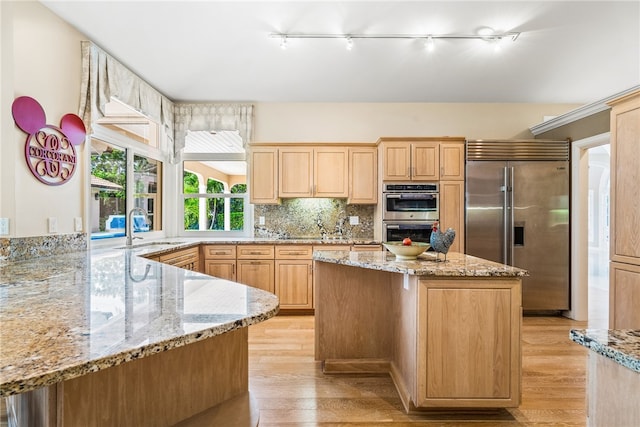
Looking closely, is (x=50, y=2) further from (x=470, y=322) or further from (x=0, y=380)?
(x=470, y=322)

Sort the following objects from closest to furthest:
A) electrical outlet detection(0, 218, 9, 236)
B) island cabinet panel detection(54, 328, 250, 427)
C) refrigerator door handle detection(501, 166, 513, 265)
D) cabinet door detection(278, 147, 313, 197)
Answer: island cabinet panel detection(54, 328, 250, 427) → electrical outlet detection(0, 218, 9, 236) → refrigerator door handle detection(501, 166, 513, 265) → cabinet door detection(278, 147, 313, 197)

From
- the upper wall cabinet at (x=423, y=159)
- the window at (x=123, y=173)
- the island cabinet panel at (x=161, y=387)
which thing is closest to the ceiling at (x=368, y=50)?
the window at (x=123, y=173)

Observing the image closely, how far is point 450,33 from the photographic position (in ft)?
10.3

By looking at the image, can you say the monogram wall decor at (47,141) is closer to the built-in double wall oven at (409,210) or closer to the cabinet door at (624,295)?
the built-in double wall oven at (409,210)

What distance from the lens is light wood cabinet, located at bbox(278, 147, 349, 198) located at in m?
4.25

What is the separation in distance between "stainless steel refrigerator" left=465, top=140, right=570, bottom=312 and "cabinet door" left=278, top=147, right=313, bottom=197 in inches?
88.7

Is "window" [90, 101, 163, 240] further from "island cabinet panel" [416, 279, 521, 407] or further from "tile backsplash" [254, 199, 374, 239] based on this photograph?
"island cabinet panel" [416, 279, 521, 407]

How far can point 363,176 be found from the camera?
14.0ft

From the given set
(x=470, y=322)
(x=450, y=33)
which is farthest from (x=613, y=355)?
(x=450, y=33)

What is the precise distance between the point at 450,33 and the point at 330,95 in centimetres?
165

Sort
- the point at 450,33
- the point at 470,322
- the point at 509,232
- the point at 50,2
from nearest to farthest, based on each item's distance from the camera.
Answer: the point at 470,322, the point at 50,2, the point at 450,33, the point at 509,232

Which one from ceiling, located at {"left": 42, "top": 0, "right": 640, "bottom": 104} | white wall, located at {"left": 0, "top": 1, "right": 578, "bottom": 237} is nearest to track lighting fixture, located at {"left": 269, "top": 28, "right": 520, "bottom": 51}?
ceiling, located at {"left": 42, "top": 0, "right": 640, "bottom": 104}

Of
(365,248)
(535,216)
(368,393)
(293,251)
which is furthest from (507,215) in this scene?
(368,393)

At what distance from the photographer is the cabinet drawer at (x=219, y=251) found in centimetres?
402
